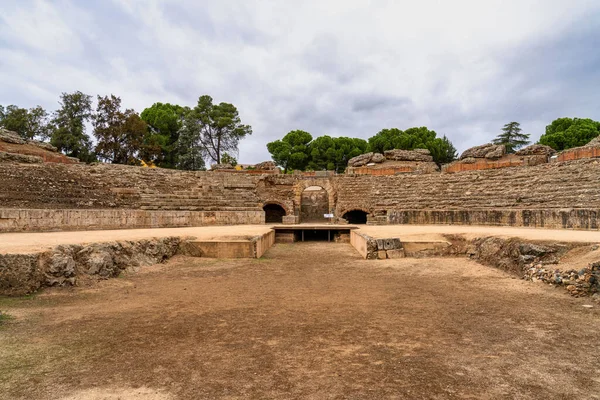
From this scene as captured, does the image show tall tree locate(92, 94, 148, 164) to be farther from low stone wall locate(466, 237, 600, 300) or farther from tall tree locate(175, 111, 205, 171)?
low stone wall locate(466, 237, 600, 300)

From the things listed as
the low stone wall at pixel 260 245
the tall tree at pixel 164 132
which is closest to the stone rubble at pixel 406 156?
the tall tree at pixel 164 132

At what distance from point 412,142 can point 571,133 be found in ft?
47.8

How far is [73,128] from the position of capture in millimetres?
28750

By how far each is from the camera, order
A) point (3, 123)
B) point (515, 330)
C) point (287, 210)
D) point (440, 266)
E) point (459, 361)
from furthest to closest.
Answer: point (3, 123), point (287, 210), point (440, 266), point (515, 330), point (459, 361)

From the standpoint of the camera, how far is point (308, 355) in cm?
356

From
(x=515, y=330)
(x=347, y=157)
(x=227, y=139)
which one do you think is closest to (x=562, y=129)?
(x=347, y=157)

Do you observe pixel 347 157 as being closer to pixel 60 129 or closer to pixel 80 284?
pixel 60 129

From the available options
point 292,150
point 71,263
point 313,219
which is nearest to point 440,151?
point 292,150

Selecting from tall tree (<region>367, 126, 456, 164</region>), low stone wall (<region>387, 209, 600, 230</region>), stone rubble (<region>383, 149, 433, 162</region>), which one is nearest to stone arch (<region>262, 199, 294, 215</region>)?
low stone wall (<region>387, 209, 600, 230</region>)

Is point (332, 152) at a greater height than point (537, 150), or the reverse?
point (332, 152)

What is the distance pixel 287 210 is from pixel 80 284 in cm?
1550

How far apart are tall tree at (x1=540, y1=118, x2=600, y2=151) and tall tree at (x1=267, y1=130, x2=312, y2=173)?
2517 cm

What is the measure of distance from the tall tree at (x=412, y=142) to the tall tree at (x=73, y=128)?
29718 mm

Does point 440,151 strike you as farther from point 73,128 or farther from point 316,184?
point 73,128
